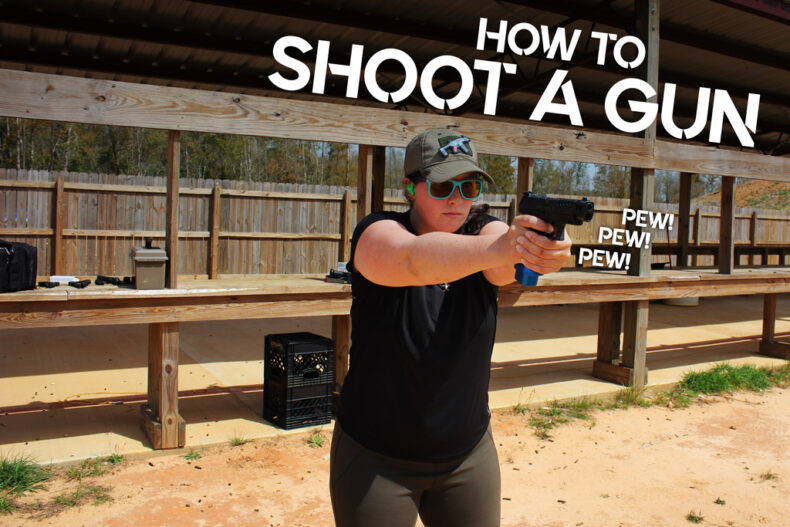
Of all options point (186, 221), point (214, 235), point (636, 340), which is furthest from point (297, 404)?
point (186, 221)

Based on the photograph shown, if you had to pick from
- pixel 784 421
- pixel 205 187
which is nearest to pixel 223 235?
pixel 205 187

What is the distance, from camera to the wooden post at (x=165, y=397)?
5027 mm

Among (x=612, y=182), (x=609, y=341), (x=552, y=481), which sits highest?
(x=612, y=182)

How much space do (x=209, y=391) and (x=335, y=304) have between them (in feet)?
6.01

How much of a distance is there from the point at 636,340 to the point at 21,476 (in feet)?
19.2

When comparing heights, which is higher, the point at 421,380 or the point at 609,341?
the point at 421,380

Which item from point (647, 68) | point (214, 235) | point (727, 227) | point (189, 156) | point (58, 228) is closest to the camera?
point (647, 68)

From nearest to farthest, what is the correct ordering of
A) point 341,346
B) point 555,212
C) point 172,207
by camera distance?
A: 1. point 555,212
2. point 172,207
3. point 341,346

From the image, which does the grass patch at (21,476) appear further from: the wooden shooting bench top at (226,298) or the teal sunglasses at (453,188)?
the teal sunglasses at (453,188)

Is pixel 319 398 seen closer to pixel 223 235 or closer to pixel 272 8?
pixel 272 8

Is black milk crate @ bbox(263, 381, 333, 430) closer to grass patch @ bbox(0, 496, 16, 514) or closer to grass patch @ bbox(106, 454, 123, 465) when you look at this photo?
grass patch @ bbox(106, 454, 123, 465)

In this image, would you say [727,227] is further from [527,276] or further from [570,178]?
[570,178]

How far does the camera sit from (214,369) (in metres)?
7.41

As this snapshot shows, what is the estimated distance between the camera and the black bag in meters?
4.46
